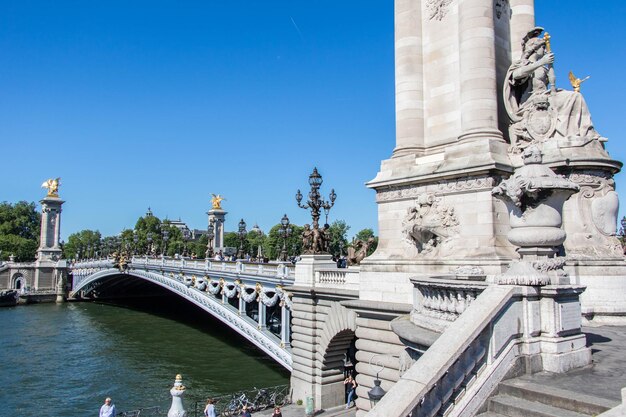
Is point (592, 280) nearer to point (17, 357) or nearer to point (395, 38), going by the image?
point (395, 38)

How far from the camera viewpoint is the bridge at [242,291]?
24.8 metres

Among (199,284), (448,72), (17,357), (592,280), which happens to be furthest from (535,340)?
(17,357)

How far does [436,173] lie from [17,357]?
32.5 m

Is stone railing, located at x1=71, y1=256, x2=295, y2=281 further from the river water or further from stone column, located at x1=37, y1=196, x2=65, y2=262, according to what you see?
stone column, located at x1=37, y1=196, x2=65, y2=262

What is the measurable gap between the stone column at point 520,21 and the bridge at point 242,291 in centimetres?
1384

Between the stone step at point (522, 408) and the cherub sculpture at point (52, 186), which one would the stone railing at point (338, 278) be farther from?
the cherub sculpture at point (52, 186)

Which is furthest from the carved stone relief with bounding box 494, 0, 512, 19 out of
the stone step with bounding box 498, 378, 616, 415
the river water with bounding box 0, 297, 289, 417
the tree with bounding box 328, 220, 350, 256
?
the tree with bounding box 328, 220, 350, 256

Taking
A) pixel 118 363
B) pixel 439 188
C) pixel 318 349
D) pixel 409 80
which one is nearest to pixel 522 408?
pixel 439 188

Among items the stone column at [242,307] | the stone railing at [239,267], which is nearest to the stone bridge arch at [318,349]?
the stone railing at [239,267]

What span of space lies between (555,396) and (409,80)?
11.0 metres

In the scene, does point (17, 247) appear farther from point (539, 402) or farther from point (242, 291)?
point (539, 402)

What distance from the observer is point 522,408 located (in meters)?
5.12

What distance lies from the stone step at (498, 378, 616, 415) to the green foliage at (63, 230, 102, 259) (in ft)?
382

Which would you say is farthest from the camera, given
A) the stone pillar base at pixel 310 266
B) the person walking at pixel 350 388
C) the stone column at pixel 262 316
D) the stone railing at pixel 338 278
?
the stone column at pixel 262 316
